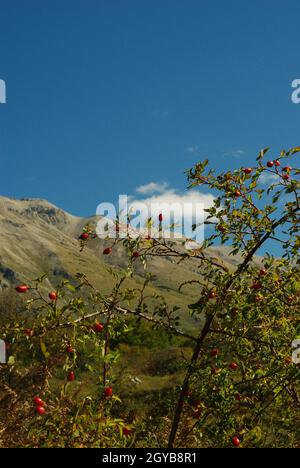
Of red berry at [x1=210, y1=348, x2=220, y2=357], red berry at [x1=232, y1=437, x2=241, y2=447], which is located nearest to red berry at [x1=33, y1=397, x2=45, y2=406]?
red berry at [x1=232, y1=437, x2=241, y2=447]

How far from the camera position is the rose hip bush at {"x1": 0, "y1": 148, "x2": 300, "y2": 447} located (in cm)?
423

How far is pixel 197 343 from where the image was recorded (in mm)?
5531

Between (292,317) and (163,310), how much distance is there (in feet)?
4.88

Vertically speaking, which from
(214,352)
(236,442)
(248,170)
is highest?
(248,170)

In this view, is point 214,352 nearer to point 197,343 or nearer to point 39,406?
point 197,343

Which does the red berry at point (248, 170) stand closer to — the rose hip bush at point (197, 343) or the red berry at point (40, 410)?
the rose hip bush at point (197, 343)

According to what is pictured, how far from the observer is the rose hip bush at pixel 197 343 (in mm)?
4234

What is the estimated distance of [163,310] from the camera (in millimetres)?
5926

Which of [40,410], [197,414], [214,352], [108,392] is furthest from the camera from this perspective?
[214,352]

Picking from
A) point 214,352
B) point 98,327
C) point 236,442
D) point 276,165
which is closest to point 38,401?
point 98,327

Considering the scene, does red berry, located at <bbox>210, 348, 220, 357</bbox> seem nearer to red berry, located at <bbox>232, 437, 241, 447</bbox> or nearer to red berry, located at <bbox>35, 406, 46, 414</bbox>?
red berry, located at <bbox>232, 437, 241, 447</bbox>

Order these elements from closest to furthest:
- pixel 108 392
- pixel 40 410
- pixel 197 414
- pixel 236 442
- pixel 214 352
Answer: pixel 40 410, pixel 108 392, pixel 236 442, pixel 197 414, pixel 214 352
